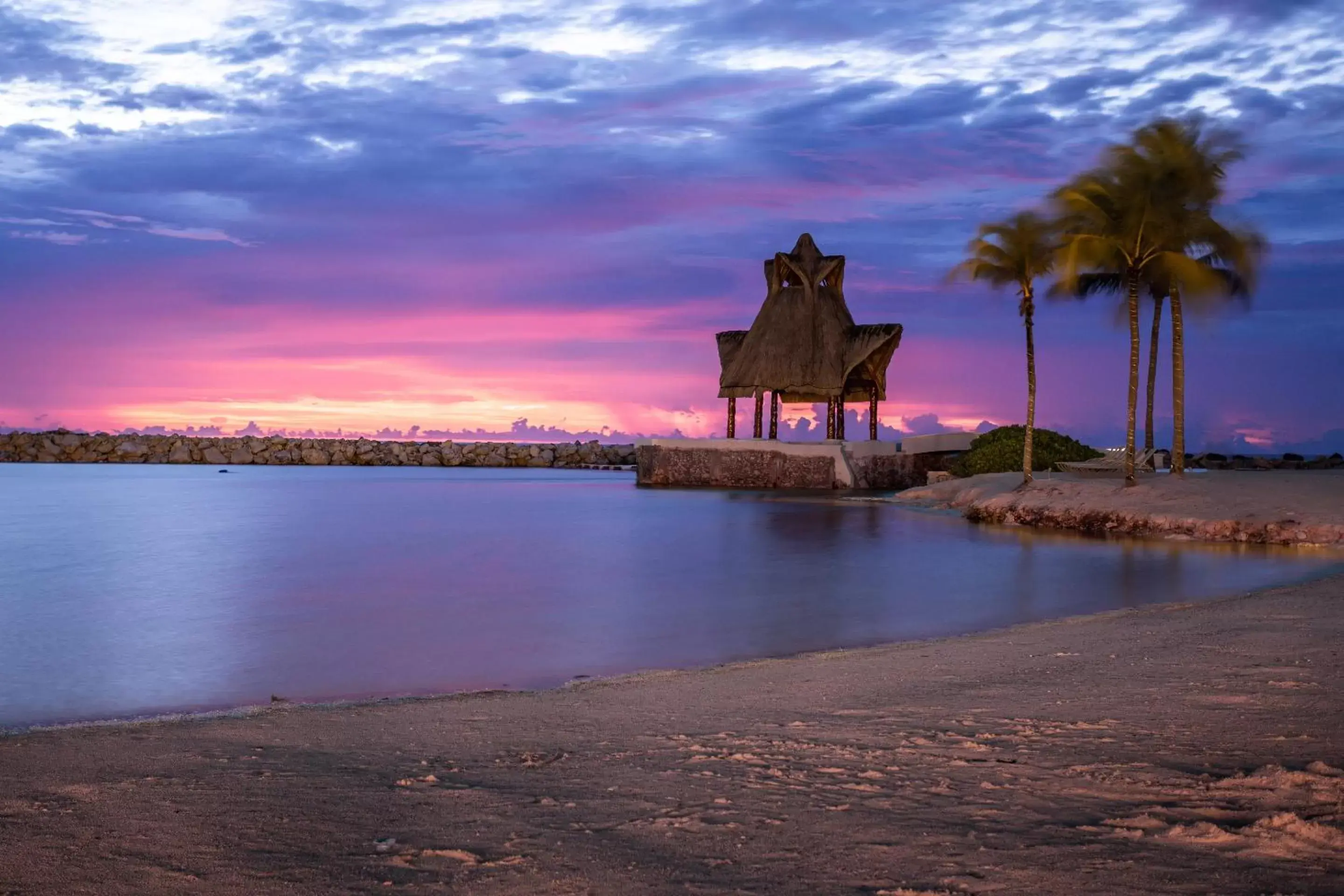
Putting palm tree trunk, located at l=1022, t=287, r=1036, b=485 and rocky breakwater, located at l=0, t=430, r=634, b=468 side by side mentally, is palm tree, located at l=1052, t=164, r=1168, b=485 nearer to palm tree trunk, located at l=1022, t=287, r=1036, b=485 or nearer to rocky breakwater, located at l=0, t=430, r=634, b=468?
palm tree trunk, located at l=1022, t=287, r=1036, b=485

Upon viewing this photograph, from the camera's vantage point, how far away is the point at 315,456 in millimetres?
78125

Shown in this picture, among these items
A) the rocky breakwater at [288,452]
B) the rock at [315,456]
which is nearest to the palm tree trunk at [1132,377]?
the rocky breakwater at [288,452]

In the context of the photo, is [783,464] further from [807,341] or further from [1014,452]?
[1014,452]

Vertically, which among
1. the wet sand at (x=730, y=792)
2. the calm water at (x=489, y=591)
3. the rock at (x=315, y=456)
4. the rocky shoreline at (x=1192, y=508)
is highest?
the rock at (x=315, y=456)

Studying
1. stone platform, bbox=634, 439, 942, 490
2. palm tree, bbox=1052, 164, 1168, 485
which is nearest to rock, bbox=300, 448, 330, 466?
stone platform, bbox=634, 439, 942, 490

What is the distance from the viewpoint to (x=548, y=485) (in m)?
46.4

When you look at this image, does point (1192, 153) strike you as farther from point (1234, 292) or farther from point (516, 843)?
point (516, 843)

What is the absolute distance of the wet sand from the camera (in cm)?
347

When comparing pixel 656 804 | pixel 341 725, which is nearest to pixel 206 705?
pixel 341 725

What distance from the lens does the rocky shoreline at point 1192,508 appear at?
19.5 m

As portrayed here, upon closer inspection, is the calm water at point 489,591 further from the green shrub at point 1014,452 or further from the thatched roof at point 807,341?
the thatched roof at point 807,341

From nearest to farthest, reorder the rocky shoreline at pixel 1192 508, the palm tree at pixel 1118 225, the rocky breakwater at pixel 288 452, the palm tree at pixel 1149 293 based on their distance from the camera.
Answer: the rocky shoreline at pixel 1192 508, the palm tree at pixel 1118 225, the palm tree at pixel 1149 293, the rocky breakwater at pixel 288 452

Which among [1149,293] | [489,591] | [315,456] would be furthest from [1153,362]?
[315,456]

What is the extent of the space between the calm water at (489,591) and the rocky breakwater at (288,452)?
46.0 metres
